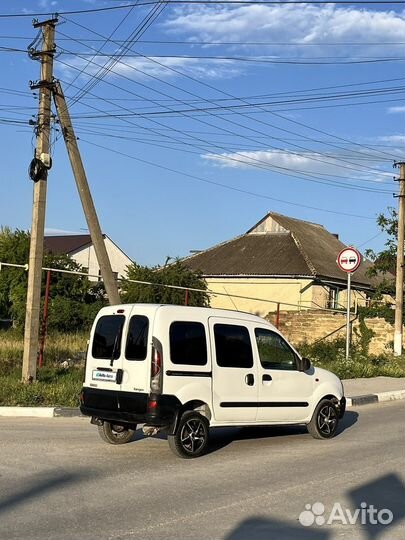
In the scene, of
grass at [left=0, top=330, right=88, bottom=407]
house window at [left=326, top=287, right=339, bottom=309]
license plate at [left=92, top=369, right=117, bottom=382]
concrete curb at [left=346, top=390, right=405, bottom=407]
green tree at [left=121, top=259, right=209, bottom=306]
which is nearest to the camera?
license plate at [left=92, top=369, right=117, bottom=382]

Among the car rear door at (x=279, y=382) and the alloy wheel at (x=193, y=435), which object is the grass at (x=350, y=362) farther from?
the alloy wheel at (x=193, y=435)

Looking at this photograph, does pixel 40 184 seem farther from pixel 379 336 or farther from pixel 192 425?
pixel 379 336

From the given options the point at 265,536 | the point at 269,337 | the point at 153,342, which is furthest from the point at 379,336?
the point at 265,536

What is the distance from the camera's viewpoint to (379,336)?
28625mm

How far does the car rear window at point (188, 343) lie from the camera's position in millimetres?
8359

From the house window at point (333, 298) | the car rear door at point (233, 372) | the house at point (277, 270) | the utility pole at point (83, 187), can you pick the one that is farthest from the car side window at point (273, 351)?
the house window at point (333, 298)

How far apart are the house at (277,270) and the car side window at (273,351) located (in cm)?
2793

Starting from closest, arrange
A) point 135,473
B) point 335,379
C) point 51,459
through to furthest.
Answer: point 135,473 → point 51,459 → point 335,379

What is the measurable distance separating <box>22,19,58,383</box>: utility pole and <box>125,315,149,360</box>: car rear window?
5700mm

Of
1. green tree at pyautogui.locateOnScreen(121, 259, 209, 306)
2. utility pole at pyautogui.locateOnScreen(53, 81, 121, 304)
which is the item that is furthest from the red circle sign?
green tree at pyautogui.locateOnScreen(121, 259, 209, 306)

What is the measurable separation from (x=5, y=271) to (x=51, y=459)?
25.5 metres

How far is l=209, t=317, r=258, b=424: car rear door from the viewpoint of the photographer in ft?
28.8

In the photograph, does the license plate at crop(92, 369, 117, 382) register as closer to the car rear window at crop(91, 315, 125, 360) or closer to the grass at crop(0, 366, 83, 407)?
the car rear window at crop(91, 315, 125, 360)

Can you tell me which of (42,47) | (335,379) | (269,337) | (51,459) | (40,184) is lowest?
(51,459)
